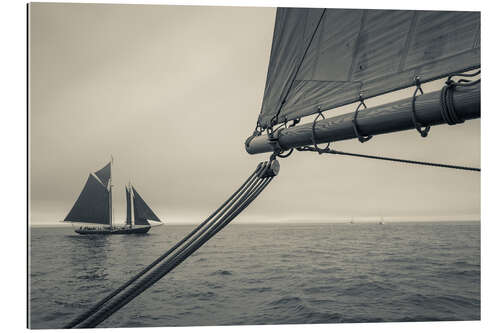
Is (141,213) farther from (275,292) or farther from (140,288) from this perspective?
(140,288)

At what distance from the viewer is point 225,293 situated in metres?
8.66

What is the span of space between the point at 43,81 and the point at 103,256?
14590mm

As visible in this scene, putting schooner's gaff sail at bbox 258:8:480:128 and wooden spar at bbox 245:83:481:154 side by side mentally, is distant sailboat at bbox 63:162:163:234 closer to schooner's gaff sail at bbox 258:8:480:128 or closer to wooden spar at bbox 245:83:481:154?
schooner's gaff sail at bbox 258:8:480:128

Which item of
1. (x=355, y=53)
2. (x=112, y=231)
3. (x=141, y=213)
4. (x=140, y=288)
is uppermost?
(x=355, y=53)

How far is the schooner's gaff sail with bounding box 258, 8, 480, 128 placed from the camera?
1466 millimetres

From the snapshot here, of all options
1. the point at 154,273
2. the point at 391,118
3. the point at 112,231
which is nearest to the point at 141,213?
the point at 112,231

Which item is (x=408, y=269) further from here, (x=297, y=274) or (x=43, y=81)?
(x=43, y=81)

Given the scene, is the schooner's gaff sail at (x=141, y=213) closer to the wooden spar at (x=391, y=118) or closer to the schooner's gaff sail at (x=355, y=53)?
the schooner's gaff sail at (x=355, y=53)

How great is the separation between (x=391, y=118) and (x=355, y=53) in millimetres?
428

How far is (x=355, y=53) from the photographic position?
70.9 inches

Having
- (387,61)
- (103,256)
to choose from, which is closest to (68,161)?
(387,61)

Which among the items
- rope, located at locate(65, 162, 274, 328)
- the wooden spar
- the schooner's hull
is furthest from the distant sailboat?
the wooden spar

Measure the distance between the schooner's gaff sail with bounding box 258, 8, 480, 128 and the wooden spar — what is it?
0.15 m

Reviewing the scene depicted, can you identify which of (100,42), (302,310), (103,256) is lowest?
(103,256)
